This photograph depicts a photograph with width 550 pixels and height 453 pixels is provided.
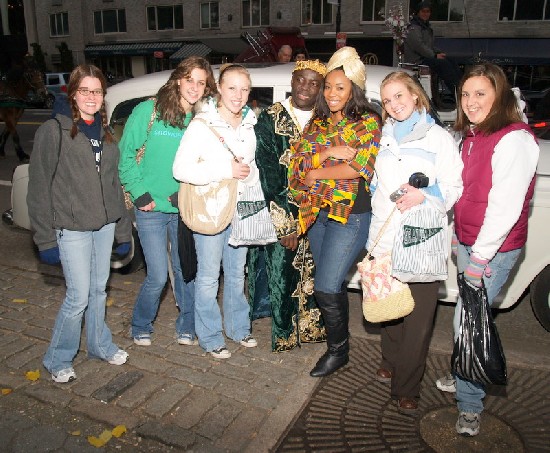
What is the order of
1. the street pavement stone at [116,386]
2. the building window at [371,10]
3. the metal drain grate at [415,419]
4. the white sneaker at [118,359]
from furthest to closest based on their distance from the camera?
the building window at [371,10] → the white sneaker at [118,359] → the street pavement stone at [116,386] → the metal drain grate at [415,419]

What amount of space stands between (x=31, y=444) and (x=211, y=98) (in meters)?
2.29

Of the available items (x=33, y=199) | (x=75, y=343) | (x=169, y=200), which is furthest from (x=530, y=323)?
(x=33, y=199)

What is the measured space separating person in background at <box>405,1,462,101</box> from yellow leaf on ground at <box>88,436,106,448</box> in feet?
16.5

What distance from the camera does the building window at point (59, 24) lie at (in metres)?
42.3

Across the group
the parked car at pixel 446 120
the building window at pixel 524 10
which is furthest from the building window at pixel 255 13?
the parked car at pixel 446 120

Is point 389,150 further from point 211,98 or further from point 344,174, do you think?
point 211,98

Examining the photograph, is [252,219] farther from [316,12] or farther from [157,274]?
[316,12]

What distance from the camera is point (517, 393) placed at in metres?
3.55

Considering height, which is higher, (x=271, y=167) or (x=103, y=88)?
(x=103, y=88)

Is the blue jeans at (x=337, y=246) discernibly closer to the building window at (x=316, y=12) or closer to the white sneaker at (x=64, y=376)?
the white sneaker at (x=64, y=376)

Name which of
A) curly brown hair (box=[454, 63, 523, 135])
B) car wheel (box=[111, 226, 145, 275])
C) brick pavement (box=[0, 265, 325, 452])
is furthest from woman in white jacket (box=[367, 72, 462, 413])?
car wheel (box=[111, 226, 145, 275])

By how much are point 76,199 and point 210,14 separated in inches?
1343

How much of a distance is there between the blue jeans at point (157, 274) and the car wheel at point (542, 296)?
257 centimetres

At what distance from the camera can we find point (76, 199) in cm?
324
